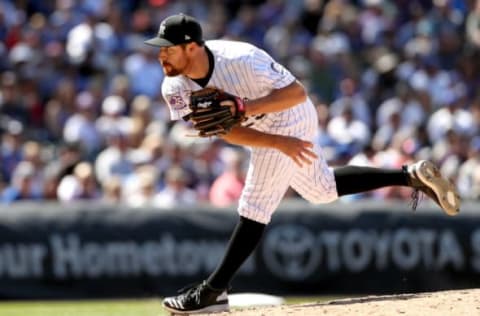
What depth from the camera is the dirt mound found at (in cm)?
643

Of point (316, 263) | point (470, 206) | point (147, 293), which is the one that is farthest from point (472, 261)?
point (147, 293)

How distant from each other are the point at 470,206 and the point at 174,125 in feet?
12.2

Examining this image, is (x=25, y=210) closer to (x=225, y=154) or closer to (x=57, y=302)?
(x=57, y=302)

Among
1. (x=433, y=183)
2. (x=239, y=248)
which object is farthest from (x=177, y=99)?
(x=433, y=183)

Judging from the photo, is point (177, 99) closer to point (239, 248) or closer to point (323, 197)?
point (239, 248)

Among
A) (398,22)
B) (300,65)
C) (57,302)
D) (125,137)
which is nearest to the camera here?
(57,302)

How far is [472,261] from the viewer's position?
449 inches

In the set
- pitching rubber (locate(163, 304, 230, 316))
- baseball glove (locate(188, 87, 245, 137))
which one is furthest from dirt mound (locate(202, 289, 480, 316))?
baseball glove (locate(188, 87, 245, 137))

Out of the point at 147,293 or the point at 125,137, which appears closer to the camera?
the point at 147,293

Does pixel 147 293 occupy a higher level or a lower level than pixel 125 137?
lower

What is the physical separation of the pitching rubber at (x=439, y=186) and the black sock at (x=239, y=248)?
1137 mm

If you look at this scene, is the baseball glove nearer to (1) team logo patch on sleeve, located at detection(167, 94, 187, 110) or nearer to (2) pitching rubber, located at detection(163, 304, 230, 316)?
(1) team logo patch on sleeve, located at detection(167, 94, 187, 110)

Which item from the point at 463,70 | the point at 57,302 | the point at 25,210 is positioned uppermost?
the point at 463,70

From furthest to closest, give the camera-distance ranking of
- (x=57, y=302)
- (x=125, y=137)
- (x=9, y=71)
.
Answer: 1. (x=9, y=71)
2. (x=125, y=137)
3. (x=57, y=302)
